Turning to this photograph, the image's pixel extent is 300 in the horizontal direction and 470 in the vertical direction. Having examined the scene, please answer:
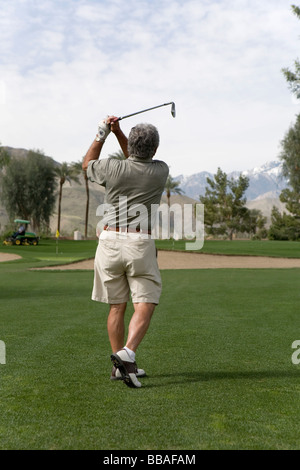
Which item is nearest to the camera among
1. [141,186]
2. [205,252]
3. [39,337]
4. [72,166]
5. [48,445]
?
[48,445]

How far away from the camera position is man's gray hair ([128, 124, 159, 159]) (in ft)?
18.1

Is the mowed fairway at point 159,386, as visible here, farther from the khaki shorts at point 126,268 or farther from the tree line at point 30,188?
the tree line at point 30,188

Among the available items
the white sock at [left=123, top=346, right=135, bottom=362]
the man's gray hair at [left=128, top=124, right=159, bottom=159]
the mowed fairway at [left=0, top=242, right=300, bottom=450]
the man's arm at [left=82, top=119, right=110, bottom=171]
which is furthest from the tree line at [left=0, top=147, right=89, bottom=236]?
the white sock at [left=123, top=346, right=135, bottom=362]

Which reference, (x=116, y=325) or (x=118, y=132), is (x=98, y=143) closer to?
(x=118, y=132)

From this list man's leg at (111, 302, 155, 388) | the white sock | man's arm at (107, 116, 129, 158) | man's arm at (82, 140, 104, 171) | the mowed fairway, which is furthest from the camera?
man's arm at (107, 116, 129, 158)

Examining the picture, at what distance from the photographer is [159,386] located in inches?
203

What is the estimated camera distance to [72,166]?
99.3 meters

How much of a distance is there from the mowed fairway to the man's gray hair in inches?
80.9

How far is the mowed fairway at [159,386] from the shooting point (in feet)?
12.2

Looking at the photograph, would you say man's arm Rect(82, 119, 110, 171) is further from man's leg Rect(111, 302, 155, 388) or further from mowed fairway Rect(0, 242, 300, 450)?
mowed fairway Rect(0, 242, 300, 450)

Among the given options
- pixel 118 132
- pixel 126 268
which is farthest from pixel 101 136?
pixel 126 268
